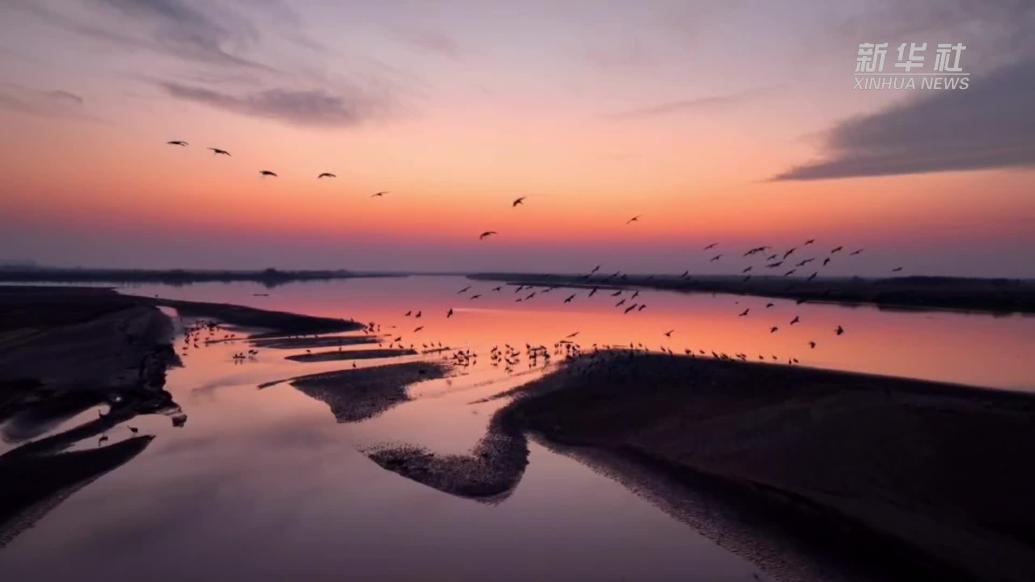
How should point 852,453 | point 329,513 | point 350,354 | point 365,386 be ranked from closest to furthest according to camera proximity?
point 329,513 → point 852,453 → point 365,386 → point 350,354

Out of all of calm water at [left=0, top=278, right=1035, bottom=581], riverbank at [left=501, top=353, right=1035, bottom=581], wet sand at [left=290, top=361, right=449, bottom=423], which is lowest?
calm water at [left=0, top=278, right=1035, bottom=581]

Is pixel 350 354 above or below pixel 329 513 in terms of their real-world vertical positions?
above

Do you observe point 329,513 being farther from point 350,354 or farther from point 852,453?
point 350,354

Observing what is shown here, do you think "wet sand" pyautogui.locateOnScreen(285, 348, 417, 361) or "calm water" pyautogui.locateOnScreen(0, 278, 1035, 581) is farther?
"wet sand" pyautogui.locateOnScreen(285, 348, 417, 361)

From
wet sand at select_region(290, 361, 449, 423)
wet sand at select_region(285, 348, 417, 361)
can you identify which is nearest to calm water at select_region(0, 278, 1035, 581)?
wet sand at select_region(290, 361, 449, 423)

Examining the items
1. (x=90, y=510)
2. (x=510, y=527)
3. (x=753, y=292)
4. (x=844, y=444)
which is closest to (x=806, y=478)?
→ (x=844, y=444)

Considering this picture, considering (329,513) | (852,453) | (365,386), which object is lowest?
(329,513)

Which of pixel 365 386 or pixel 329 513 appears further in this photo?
pixel 365 386

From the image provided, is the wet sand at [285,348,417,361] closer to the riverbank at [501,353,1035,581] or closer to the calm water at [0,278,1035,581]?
the calm water at [0,278,1035,581]

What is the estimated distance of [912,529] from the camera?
49.0 feet

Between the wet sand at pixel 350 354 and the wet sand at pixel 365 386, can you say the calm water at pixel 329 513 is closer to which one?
the wet sand at pixel 365 386

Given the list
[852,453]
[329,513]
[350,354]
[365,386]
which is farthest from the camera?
[350,354]

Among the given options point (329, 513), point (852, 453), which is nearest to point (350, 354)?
point (329, 513)

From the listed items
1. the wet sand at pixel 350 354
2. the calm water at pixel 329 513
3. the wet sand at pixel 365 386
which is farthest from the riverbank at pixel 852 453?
the wet sand at pixel 350 354
